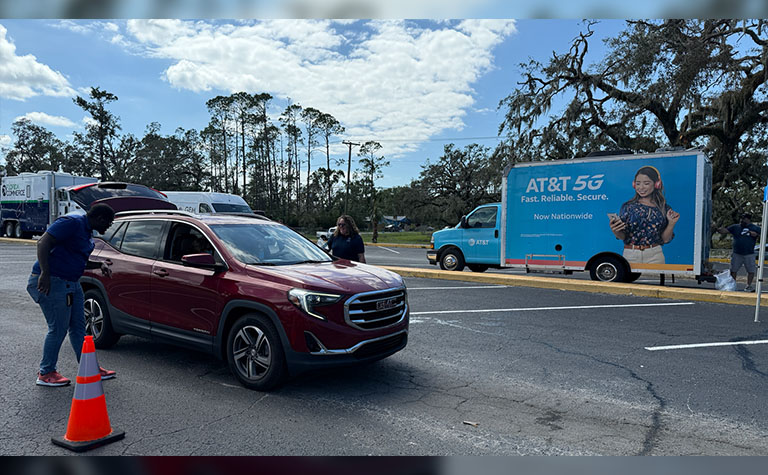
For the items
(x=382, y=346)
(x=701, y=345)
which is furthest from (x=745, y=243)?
(x=382, y=346)

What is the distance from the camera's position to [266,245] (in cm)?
587

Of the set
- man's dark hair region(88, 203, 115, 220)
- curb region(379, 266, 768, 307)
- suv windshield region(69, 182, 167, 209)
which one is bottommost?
curb region(379, 266, 768, 307)

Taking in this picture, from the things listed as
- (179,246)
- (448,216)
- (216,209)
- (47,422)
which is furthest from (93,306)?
(448,216)

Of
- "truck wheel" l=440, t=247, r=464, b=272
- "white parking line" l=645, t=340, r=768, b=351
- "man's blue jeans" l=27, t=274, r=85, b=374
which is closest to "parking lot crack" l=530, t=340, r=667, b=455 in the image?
"white parking line" l=645, t=340, r=768, b=351

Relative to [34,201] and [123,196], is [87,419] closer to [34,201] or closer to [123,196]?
[123,196]

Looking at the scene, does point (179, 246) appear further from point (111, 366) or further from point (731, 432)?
point (731, 432)

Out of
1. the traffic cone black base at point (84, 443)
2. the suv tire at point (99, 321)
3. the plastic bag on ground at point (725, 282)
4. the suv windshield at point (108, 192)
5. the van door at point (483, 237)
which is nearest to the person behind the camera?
the traffic cone black base at point (84, 443)

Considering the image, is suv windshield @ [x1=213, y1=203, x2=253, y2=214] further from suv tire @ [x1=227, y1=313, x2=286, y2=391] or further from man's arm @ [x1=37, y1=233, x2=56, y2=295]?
suv tire @ [x1=227, y1=313, x2=286, y2=391]

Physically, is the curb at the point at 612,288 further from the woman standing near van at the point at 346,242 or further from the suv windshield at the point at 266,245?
the suv windshield at the point at 266,245

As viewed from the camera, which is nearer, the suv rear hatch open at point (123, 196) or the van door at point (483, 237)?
the suv rear hatch open at point (123, 196)

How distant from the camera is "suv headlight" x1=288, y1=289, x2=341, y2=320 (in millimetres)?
4711

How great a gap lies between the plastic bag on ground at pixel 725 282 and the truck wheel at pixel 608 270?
6.26 feet

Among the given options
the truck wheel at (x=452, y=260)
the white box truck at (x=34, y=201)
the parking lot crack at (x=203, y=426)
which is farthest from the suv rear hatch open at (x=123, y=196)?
the parking lot crack at (x=203, y=426)

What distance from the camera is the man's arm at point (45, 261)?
15.8 feet
